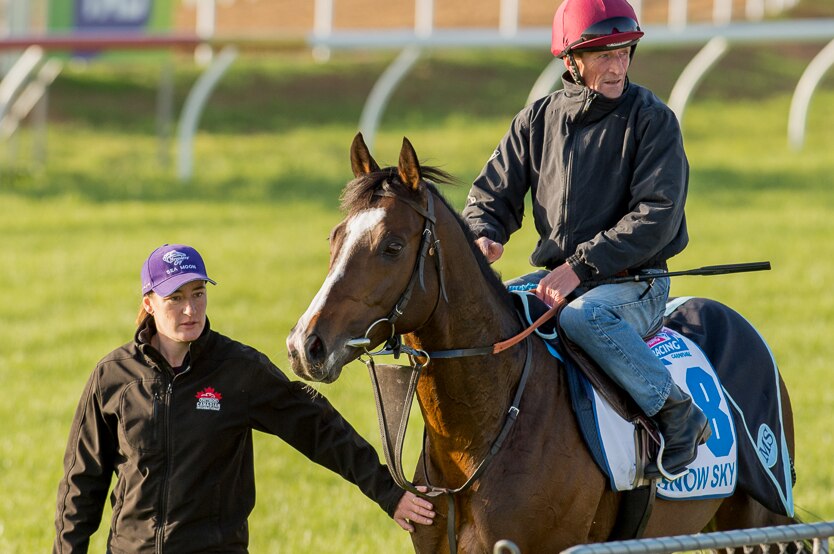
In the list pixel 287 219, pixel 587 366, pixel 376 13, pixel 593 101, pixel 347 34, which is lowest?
pixel 287 219

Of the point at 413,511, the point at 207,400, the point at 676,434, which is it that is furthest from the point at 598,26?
the point at 207,400

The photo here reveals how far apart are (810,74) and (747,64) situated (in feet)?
35.0

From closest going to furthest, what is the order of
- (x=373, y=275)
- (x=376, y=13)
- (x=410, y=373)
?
(x=373, y=275) → (x=410, y=373) → (x=376, y=13)

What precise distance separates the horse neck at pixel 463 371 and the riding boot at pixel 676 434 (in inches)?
25.1

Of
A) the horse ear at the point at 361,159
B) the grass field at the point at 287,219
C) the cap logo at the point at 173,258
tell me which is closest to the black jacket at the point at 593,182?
the grass field at the point at 287,219

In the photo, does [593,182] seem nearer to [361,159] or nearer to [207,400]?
[361,159]

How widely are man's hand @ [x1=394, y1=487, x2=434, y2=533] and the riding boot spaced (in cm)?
83

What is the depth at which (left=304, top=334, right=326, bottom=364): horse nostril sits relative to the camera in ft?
13.1

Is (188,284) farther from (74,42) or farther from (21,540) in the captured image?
(74,42)

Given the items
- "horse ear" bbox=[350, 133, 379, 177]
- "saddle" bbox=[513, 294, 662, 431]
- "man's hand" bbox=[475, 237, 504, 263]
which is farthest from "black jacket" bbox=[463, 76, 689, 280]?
"horse ear" bbox=[350, 133, 379, 177]

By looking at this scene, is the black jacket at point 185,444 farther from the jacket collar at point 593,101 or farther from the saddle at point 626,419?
the jacket collar at point 593,101

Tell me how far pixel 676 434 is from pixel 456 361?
95 centimetres

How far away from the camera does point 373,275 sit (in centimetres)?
418

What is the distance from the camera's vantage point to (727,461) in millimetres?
5289
